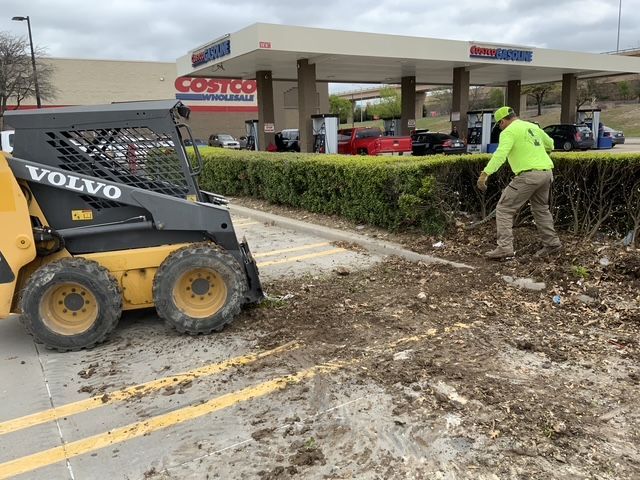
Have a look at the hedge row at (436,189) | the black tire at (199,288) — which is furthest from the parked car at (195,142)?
the hedge row at (436,189)

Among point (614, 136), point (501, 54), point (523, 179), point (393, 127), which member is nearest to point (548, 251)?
point (523, 179)

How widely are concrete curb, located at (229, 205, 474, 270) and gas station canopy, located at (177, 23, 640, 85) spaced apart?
1012cm

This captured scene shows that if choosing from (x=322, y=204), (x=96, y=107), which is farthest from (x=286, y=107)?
(x=96, y=107)

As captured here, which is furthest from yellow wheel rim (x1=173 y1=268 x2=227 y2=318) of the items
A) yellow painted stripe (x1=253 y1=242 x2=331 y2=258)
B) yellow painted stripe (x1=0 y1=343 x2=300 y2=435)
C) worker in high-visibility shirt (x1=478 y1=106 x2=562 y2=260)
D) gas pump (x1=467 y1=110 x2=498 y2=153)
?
gas pump (x1=467 y1=110 x2=498 y2=153)

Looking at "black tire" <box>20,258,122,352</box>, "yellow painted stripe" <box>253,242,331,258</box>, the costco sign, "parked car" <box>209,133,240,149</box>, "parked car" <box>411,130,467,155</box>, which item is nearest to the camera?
"black tire" <box>20,258,122,352</box>

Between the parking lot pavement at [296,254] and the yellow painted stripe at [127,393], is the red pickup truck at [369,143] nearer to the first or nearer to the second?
the parking lot pavement at [296,254]

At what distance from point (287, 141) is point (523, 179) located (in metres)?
21.1

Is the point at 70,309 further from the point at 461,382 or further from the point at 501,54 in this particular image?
the point at 501,54

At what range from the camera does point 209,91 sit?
148ft

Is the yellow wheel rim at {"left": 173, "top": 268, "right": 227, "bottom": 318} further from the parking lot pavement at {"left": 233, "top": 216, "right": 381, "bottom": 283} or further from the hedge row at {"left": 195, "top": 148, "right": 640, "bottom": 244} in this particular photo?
the hedge row at {"left": 195, "top": 148, "right": 640, "bottom": 244}

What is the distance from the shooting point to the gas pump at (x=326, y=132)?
21.3 meters

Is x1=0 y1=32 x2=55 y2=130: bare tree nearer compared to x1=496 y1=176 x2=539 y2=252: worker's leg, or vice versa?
x1=496 y1=176 x2=539 y2=252: worker's leg

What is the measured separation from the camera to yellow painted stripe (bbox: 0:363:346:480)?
306cm

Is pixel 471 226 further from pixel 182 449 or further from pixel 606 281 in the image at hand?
pixel 182 449
